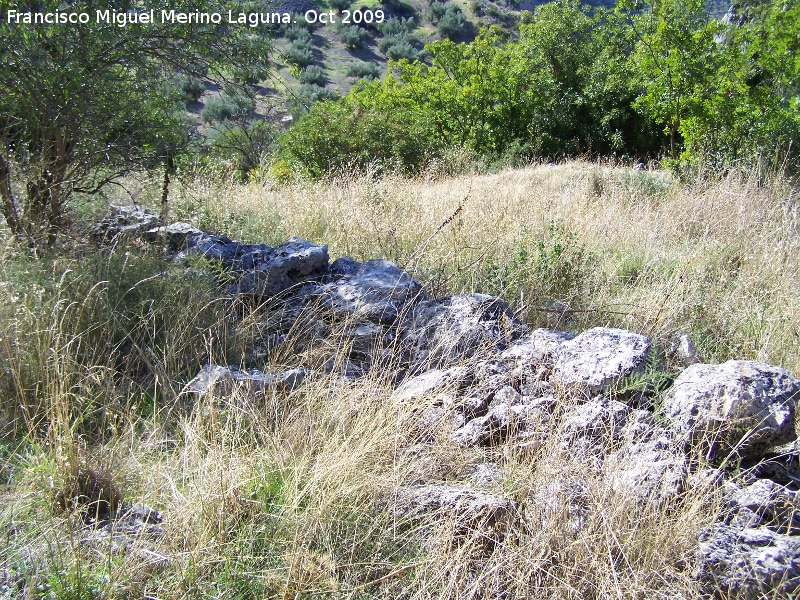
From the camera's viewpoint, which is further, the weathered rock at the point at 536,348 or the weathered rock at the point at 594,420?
the weathered rock at the point at 536,348

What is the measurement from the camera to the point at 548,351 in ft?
10.5

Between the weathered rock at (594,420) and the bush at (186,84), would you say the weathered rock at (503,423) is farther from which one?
the bush at (186,84)

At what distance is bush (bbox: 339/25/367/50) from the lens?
1658 inches

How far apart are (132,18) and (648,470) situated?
182 inches

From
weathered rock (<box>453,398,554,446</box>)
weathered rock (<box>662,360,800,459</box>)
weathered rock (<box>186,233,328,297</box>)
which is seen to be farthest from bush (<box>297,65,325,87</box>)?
weathered rock (<box>662,360,800,459</box>)

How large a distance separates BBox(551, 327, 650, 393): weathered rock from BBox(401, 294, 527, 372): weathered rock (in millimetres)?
438

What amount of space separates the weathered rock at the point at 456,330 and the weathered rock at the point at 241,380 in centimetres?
69

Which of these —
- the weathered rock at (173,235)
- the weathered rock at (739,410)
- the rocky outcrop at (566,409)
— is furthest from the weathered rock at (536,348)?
the weathered rock at (173,235)

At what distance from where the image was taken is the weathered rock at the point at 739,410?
8.23 feet

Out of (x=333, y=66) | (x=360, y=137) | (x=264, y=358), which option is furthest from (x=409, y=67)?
(x=333, y=66)

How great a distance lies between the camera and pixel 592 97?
1517 centimetres

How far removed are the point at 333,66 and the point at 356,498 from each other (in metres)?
39.8

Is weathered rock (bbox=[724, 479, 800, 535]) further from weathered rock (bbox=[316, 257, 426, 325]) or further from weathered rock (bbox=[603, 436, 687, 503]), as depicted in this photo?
weathered rock (bbox=[316, 257, 426, 325])

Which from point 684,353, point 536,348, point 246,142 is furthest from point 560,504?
point 246,142
